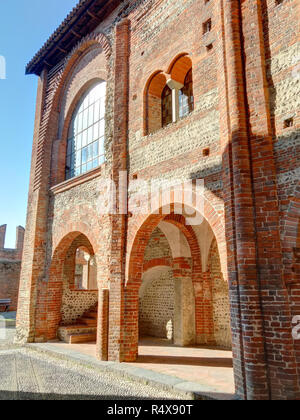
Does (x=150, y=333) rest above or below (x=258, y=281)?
below

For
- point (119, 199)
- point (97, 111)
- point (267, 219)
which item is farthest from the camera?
point (97, 111)

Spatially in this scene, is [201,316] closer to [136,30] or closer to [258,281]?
[258,281]

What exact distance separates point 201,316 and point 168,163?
4.76 m

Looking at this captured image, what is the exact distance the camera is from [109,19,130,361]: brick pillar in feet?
22.5

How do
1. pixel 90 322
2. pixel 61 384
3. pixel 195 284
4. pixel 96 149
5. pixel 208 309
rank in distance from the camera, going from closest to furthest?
pixel 61 384 < pixel 208 309 < pixel 195 284 < pixel 96 149 < pixel 90 322

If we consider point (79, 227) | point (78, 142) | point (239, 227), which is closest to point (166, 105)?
point (78, 142)

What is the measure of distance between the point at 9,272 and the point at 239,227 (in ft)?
62.0

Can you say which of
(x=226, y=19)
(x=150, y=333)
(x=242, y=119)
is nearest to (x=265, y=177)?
(x=242, y=119)

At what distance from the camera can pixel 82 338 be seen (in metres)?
9.52

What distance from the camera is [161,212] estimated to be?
668 cm

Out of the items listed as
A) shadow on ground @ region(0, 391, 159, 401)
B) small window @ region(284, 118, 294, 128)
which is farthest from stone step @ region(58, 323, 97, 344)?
small window @ region(284, 118, 294, 128)

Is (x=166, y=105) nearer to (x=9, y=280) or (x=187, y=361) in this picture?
(x=187, y=361)

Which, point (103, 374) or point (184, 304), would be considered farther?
point (184, 304)

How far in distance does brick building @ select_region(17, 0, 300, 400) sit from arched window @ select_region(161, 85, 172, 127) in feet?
0.12
